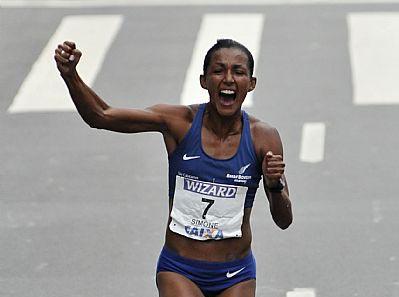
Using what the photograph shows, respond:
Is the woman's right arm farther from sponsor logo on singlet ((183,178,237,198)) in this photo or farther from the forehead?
the forehead

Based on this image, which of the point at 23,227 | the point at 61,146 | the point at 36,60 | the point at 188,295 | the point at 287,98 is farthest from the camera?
the point at 36,60

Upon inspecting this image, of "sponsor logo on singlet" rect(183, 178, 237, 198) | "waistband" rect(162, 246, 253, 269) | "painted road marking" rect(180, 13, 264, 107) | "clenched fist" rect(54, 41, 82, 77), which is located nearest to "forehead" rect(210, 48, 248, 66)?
"sponsor logo on singlet" rect(183, 178, 237, 198)

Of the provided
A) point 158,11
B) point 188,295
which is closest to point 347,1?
point 158,11

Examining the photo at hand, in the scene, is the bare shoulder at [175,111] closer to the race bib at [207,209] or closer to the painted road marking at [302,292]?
the race bib at [207,209]

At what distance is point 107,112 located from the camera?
25.7 ft

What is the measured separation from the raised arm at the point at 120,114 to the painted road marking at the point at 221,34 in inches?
299

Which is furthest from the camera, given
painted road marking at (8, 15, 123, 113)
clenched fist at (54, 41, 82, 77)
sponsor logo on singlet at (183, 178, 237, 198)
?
painted road marking at (8, 15, 123, 113)

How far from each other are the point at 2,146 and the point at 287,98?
132 inches

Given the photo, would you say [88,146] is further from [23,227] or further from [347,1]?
[347,1]

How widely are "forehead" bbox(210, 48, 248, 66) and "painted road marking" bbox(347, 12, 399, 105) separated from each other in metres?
7.57

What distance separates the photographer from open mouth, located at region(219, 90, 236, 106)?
780cm

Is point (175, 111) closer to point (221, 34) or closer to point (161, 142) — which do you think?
point (161, 142)

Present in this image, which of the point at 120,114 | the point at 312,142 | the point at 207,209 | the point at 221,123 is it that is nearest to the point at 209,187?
the point at 207,209

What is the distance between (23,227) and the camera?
40.0 ft
